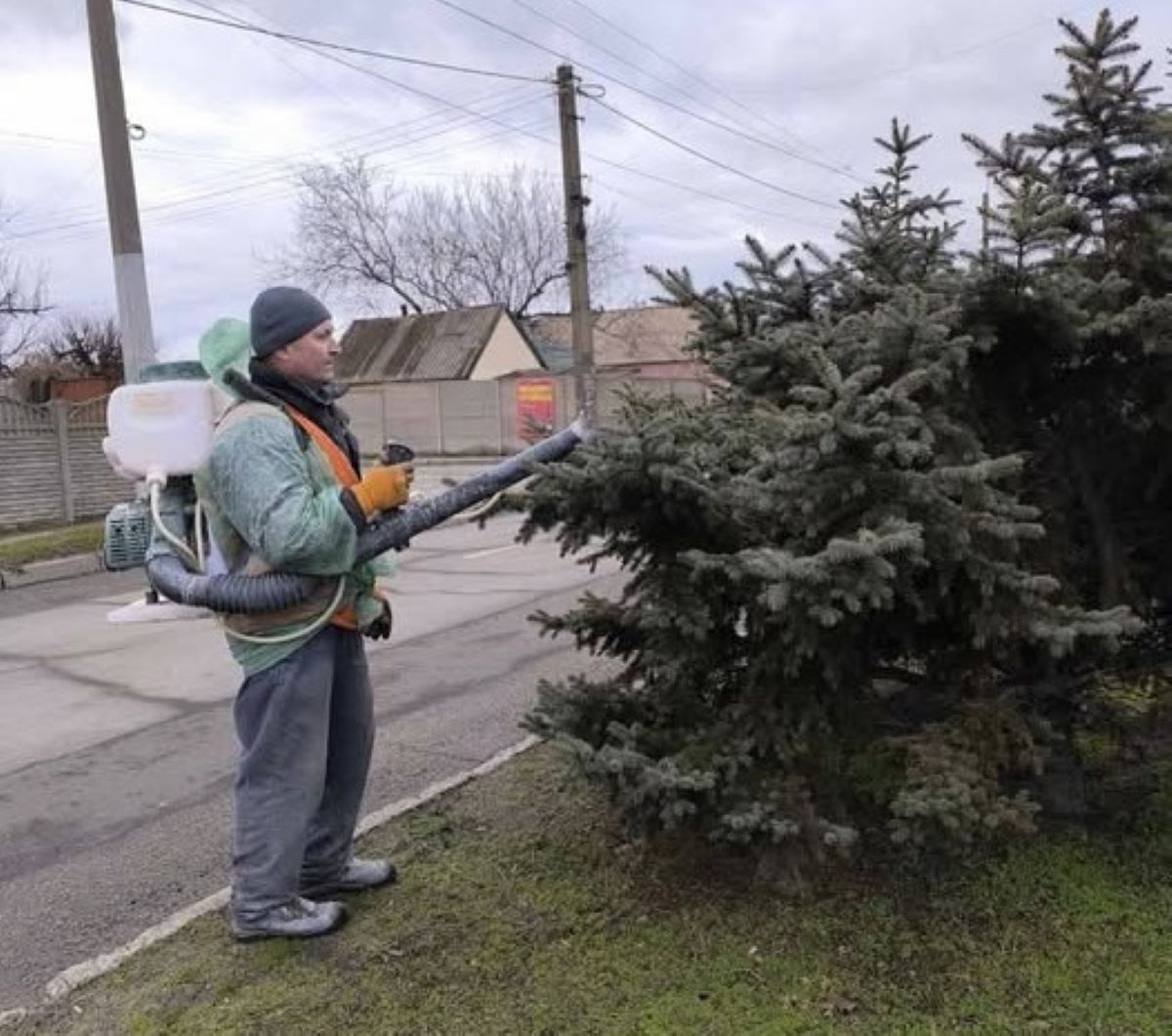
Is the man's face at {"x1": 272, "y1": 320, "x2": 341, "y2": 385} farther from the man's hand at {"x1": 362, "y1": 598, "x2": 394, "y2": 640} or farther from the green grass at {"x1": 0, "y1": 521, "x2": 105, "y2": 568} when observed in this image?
the green grass at {"x1": 0, "y1": 521, "x2": 105, "y2": 568}

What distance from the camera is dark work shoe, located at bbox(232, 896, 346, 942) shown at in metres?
3.11

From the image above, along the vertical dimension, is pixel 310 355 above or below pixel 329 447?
above

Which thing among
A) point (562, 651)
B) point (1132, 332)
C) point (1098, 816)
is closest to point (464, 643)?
point (562, 651)

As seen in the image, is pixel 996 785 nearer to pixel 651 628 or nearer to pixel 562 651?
pixel 651 628

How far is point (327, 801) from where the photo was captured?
3398mm

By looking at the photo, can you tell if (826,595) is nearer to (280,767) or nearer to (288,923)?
(280,767)

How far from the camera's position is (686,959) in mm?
2861

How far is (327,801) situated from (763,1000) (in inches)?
54.6

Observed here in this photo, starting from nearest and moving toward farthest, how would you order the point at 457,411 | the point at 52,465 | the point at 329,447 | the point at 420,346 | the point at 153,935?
the point at 329,447
the point at 153,935
the point at 52,465
the point at 457,411
the point at 420,346

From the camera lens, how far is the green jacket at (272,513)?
281 centimetres

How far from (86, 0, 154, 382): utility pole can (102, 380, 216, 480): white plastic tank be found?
8.44m

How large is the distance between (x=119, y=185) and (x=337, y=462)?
9.86 meters

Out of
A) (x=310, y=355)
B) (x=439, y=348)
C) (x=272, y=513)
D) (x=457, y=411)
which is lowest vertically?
(x=457, y=411)

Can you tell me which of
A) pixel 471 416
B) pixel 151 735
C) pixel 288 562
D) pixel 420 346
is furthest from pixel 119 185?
pixel 420 346
